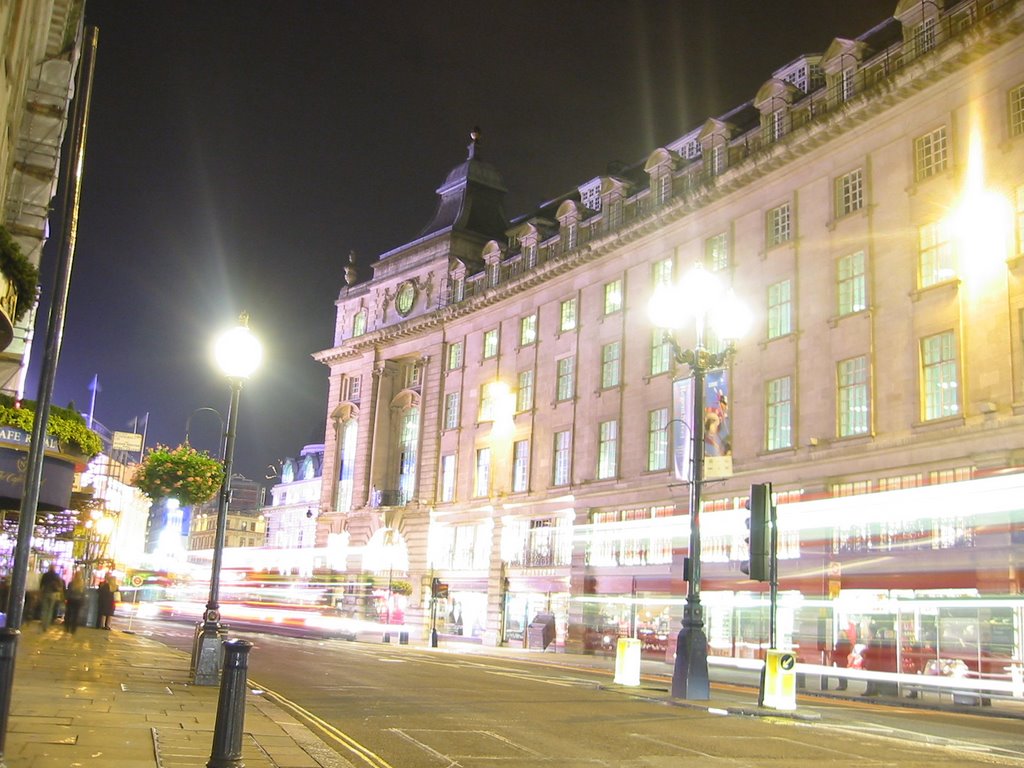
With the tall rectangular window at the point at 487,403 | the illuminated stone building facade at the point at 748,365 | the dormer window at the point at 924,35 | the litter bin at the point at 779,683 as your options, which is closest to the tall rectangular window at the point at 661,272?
the illuminated stone building facade at the point at 748,365

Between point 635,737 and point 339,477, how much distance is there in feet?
178

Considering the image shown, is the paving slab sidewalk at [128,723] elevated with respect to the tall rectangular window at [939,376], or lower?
lower

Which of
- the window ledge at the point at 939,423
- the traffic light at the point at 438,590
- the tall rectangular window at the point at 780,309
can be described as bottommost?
the traffic light at the point at 438,590

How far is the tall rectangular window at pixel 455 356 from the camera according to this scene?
5698cm

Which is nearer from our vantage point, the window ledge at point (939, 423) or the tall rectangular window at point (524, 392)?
the window ledge at point (939, 423)

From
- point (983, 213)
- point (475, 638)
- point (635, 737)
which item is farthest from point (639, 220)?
point (635, 737)

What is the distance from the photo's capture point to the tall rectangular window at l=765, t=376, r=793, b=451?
116 ft

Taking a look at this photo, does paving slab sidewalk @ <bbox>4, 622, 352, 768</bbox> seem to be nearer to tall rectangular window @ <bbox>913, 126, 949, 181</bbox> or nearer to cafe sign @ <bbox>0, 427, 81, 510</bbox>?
cafe sign @ <bbox>0, 427, 81, 510</bbox>

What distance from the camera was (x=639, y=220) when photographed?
4441 cm

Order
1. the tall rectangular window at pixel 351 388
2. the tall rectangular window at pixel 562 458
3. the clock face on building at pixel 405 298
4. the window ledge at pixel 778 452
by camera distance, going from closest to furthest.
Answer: the window ledge at pixel 778 452 → the tall rectangular window at pixel 562 458 → the clock face on building at pixel 405 298 → the tall rectangular window at pixel 351 388

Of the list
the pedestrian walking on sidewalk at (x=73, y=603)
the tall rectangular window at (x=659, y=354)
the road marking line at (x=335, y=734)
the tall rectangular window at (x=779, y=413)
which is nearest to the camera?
the road marking line at (x=335, y=734)

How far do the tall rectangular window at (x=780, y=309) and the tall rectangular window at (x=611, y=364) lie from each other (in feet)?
29.2

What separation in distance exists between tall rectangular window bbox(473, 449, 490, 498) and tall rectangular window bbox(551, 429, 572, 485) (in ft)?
18.7

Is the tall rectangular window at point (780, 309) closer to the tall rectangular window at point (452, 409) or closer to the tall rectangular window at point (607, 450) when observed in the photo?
the tall rectangular window at point (607, 450)
